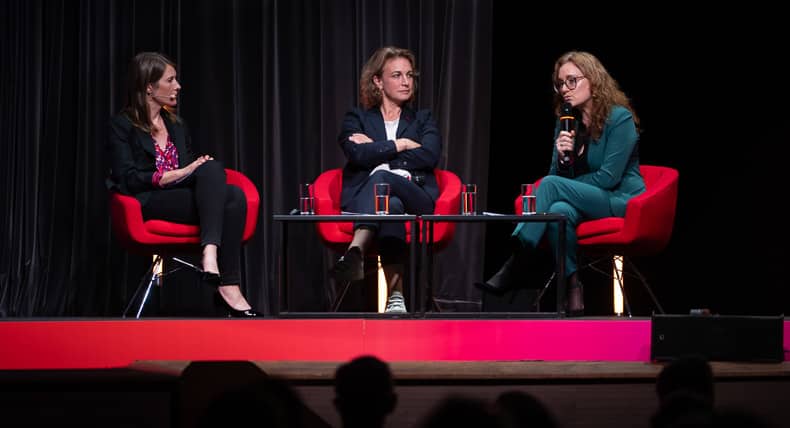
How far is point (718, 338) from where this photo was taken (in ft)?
9.98

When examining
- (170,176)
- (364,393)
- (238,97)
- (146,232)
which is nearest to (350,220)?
(170,176)

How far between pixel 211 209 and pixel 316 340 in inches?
38.0

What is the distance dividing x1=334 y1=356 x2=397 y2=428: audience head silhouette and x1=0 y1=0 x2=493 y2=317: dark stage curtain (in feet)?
14.0

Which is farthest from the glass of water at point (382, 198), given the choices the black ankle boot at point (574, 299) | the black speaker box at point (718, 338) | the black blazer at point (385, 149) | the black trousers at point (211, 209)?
the black speaker box at point (718, 338)

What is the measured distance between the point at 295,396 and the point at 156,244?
131 inches

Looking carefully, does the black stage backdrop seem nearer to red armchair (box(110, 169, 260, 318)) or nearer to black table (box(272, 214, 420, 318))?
red armchair (box(110, 169, 260, 318))

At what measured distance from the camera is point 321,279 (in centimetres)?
537

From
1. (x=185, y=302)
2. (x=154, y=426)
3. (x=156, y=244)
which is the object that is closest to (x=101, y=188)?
(x=185, y=302)

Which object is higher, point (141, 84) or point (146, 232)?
point (141, 84)

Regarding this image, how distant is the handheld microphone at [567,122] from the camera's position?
412cm

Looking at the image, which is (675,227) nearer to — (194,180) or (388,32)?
(388,32)

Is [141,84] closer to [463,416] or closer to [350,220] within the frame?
[350,220]

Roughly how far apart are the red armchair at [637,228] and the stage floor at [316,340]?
0.80 metres

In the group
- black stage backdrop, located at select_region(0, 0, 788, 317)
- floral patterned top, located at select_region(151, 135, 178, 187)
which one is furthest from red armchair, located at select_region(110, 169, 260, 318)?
black stage backdrop, located at select_region(0, 0, 788, 317)
